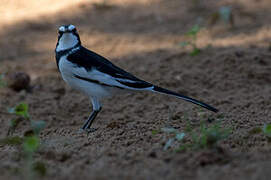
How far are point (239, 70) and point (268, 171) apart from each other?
2969 mm

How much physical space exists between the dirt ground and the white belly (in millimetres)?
343

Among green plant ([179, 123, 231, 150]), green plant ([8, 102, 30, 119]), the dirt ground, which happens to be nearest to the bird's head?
the dirt ground

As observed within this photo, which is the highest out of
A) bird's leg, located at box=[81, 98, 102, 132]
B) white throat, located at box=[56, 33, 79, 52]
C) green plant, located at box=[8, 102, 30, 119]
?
white throat, located at box=[56, 33, 79, 52]

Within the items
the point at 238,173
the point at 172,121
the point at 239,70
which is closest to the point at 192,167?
the point at 238,173

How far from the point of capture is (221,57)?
5.48 metres

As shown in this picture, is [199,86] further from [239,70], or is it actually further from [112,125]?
[112,125]

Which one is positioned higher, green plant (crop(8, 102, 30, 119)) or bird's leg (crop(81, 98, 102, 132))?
green plant (crop(8, 102, 30, 119))

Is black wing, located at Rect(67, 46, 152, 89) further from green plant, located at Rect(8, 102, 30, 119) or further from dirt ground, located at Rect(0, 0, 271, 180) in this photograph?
green plant, located at Rect(8, 102, 30, 119)

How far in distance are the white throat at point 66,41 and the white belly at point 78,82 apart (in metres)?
0.18

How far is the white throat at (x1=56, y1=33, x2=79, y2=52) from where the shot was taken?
407cm

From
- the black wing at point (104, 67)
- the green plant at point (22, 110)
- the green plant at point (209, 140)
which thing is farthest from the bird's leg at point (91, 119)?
the green plant at point (209, 140)

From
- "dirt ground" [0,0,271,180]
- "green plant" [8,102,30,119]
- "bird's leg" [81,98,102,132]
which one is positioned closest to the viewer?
"dirt ground" [0,0,271,180]

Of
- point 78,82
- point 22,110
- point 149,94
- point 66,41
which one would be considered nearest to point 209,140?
point 22,110

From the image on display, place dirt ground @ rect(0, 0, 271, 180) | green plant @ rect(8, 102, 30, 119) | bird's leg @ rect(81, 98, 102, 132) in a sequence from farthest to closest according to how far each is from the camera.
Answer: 1. bird's leg @ rect(81, 98, 102, 132)
2. green plant @ rect(8, 102, 30, 119)
3. dirt ground @ rect(0, 0, 271, 180)
